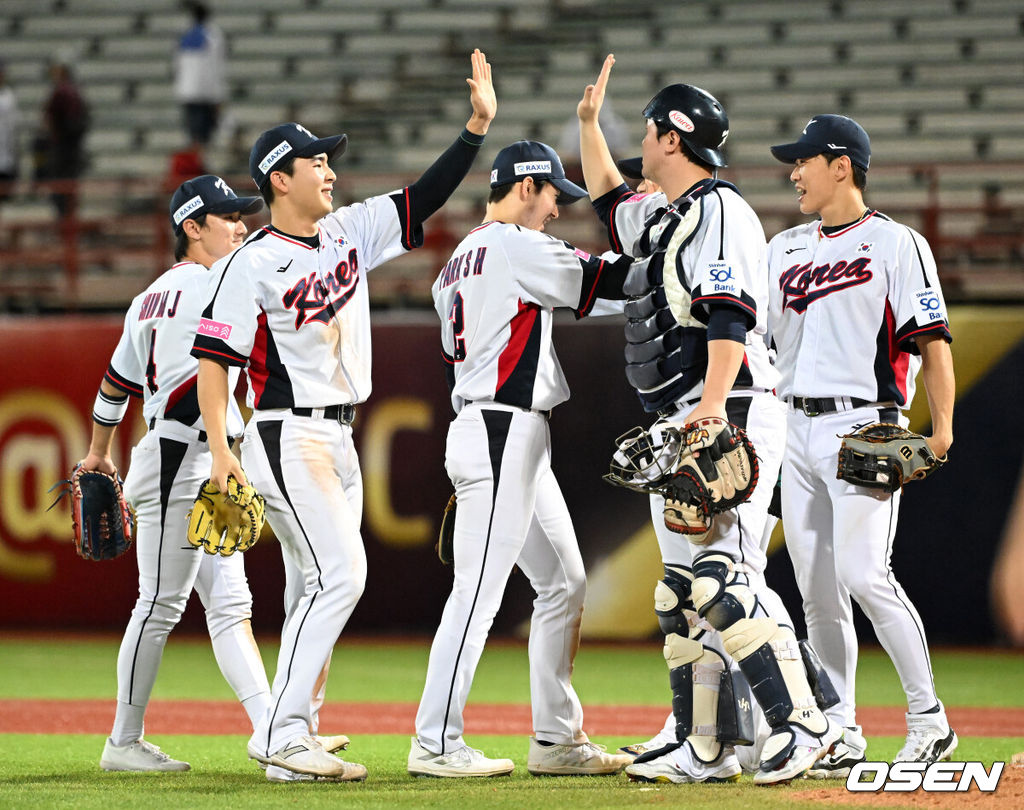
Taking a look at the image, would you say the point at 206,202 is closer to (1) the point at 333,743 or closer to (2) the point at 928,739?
(1) the point at 333,743

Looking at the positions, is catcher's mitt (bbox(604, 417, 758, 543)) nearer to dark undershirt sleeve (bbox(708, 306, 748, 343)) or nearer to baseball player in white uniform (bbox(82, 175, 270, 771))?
dark undershirt sleeve (bbox(708, 306, 748, 343))

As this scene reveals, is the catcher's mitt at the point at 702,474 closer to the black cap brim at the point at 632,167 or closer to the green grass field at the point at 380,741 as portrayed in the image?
the green grass field at the point at 380,741

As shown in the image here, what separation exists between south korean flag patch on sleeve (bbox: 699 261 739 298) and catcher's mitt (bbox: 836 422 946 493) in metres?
0.79

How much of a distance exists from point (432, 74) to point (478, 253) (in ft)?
39.8

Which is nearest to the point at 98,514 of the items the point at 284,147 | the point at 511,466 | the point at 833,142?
the point at 284,147

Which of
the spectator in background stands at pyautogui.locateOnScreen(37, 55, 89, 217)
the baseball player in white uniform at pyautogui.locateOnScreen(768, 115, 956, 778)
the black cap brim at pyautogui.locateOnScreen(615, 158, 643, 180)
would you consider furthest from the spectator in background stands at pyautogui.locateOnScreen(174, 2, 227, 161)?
the baseball player in white uniform at pyautogui.locateOnScreen(768, 115, 956, 778)

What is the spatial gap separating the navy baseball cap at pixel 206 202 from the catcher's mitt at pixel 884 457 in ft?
8.33

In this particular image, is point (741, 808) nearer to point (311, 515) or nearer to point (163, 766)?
point (311, 515)

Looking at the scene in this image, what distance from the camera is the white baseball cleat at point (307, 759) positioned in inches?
187

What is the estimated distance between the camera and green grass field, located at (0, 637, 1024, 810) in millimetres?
4438

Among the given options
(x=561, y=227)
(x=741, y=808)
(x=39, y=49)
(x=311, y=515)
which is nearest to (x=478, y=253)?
(x=311, y=515)

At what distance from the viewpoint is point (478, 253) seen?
5203mm

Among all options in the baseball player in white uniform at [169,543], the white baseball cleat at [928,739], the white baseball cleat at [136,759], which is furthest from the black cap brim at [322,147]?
the white baseball cleat at [928,739]

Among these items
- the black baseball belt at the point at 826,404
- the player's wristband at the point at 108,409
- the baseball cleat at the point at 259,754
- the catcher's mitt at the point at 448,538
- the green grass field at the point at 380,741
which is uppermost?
the black baseball belt at the point at 826,404
